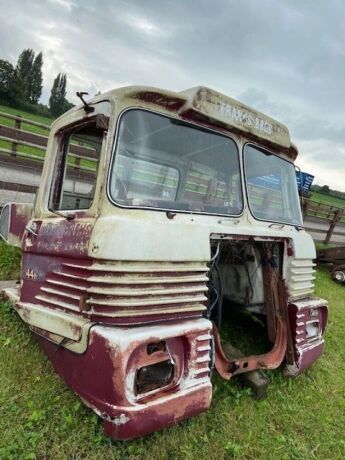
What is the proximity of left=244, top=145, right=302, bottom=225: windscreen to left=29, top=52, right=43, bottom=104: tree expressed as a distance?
240 ft

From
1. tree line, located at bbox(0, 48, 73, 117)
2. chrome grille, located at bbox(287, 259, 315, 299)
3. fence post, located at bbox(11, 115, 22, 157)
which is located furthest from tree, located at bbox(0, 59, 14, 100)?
chrome grille, located at bbox(287, 259, 315, 299)

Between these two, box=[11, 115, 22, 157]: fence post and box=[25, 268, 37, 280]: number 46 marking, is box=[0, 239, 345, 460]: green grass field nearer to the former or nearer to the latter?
box=[25, 268, 37, 280]: number 46 marking

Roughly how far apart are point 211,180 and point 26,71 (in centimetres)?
8734

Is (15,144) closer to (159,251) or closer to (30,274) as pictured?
(30,274)

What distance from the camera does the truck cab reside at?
2.29 metres

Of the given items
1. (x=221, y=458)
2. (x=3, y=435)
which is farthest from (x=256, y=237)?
(x=3, y=435)

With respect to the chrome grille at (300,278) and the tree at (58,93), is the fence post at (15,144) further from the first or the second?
the tree at (58,93)

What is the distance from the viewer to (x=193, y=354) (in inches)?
97.7

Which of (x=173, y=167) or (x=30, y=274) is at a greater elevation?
(x=173, y=167)

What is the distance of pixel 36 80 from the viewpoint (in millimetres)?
77625

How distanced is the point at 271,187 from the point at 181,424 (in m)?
2.26

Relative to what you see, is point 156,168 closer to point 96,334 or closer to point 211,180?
point 211,180

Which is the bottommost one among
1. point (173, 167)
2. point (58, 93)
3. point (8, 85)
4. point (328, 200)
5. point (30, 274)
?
point (30, 274)

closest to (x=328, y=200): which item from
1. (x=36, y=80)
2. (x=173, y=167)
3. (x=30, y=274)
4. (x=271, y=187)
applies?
(x=271, y=187)
